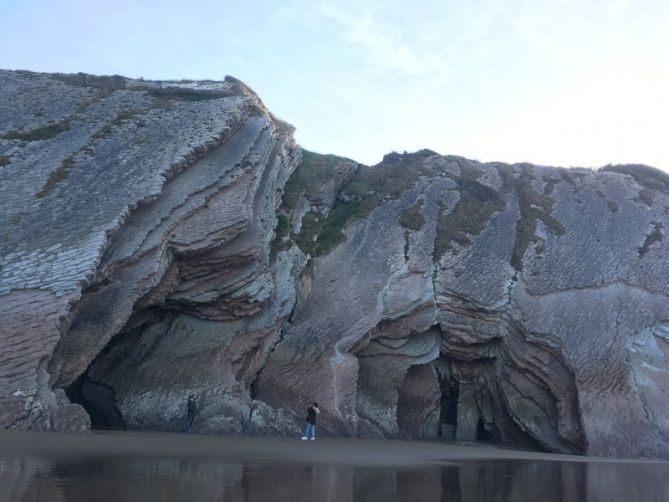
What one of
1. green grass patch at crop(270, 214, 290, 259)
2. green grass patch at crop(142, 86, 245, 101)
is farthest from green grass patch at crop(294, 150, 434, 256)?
green grass patch at crop(142, 86, 245, 101)

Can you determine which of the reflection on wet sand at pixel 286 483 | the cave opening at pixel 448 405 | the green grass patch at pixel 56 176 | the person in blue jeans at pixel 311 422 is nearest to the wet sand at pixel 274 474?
the reflection on wet sand at pixel 286 483

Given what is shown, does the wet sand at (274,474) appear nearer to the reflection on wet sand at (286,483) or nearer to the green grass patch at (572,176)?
the reflection on wet sand at (286,483)

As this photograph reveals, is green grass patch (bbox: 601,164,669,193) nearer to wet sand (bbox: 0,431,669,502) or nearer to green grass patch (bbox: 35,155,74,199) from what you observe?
wet sand (bbox: 0,431,669,502)

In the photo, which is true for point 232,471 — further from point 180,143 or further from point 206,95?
point 206,95

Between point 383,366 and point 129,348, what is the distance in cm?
945

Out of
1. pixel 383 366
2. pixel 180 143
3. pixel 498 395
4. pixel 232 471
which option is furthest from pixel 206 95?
pixel 232 471

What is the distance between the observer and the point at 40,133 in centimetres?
→ 2530

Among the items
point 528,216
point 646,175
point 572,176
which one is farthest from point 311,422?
point 646,175

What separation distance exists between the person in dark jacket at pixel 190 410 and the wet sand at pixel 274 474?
264cm

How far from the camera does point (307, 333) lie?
25.1 metres

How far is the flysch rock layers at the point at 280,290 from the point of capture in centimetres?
1964

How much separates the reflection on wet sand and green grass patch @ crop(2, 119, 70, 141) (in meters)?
17.2

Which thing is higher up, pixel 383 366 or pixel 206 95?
pixel 206 95

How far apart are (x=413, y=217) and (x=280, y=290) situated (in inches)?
349
